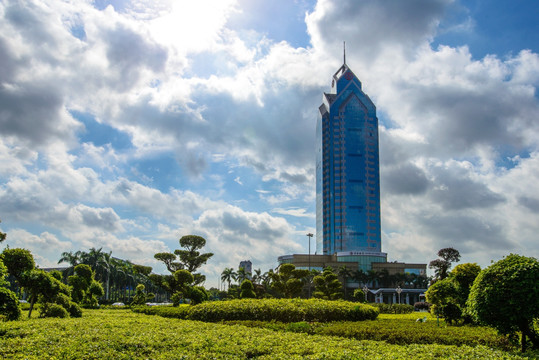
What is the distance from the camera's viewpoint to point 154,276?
132ft

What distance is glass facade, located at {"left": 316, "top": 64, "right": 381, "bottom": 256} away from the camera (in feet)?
441

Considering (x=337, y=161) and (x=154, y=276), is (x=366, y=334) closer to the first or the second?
(x=154, y=276)

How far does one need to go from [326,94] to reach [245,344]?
143 m

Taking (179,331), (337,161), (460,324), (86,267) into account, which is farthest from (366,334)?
(337,161)

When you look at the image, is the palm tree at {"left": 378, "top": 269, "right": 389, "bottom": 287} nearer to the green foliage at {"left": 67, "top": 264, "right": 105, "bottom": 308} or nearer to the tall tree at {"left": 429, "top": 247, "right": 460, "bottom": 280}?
the tall tree at {"left": 429, "top": 247, "right": 460, "bottom": 280}

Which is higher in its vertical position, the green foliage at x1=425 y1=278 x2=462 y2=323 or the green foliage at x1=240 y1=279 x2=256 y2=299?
the green foliage at x1=425 y1=278 x2=462 y2=323

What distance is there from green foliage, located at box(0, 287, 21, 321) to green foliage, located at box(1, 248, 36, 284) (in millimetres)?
5183

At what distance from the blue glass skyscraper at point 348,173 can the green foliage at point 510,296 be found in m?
117

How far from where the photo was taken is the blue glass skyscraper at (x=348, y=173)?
441ft

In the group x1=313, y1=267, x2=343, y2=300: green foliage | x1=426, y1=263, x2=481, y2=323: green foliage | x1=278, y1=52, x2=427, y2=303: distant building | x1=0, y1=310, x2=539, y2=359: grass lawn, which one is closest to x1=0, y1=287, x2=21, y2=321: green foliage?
x1=0, y1=310, x2=539, y2=359: grass lawn

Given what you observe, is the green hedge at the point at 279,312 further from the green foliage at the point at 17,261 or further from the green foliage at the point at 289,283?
the green foliage at the point at 289,283

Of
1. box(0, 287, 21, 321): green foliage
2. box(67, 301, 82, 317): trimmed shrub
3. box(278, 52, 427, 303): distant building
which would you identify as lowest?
box(67, 301, 82, 317): trimmed shrub

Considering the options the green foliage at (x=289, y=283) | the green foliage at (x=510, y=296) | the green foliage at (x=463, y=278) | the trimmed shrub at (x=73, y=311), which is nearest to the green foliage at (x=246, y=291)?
the green foliage at (x=289, y=283)

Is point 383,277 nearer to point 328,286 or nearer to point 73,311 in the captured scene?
point 328,286
